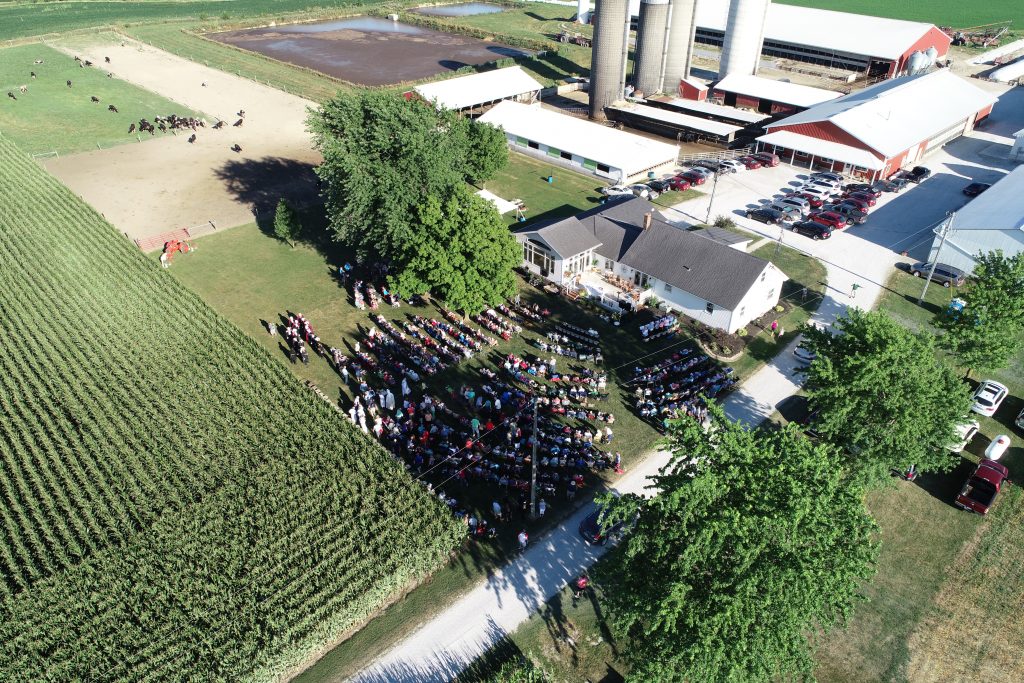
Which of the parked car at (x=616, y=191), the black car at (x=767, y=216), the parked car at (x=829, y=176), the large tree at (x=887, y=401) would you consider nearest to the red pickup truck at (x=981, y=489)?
the large tree at (x=887, y=401)

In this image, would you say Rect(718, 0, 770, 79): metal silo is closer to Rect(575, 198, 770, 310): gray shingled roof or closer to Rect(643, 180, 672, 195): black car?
Rect(643, 180, 672, 195): black car

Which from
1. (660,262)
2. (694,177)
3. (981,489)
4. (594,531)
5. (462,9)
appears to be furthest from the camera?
(462,9)

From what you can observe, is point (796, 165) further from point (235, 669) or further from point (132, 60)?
point (132, 60)

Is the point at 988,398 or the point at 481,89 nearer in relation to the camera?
the point at 988,398

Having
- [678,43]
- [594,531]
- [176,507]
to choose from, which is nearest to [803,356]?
[594,531]

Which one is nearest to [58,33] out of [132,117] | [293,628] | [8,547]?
[132,117]

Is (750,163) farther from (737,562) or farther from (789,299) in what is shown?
(737,562)
